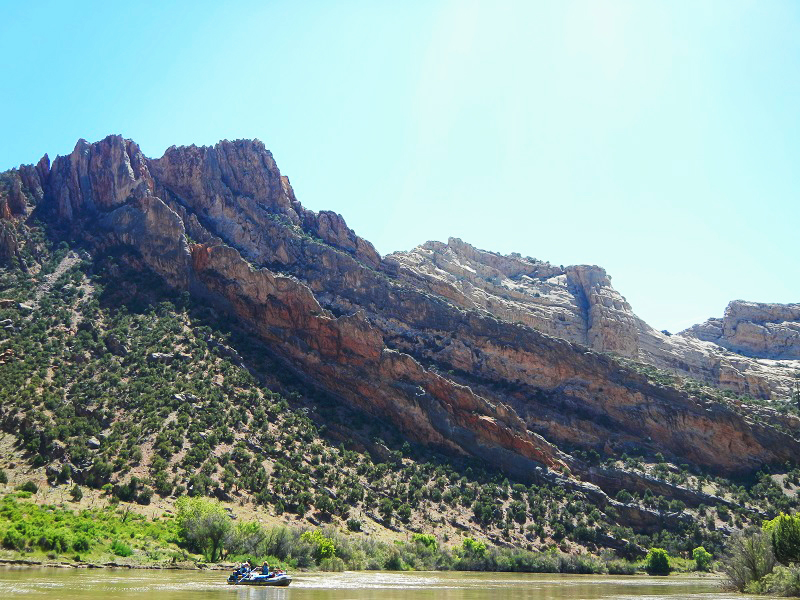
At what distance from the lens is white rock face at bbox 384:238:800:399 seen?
11425cm

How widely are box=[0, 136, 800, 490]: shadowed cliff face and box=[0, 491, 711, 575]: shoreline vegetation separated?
66.2 ft

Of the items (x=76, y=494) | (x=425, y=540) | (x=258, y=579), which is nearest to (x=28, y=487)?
(x=76, y=494)

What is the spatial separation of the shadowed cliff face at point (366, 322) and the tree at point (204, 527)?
37.3m

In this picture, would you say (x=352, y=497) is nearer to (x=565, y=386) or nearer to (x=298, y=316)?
Answer: (x=298, y=316)

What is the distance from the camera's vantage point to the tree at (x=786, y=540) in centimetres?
3769

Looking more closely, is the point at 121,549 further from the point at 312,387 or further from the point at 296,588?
the point at 312,387

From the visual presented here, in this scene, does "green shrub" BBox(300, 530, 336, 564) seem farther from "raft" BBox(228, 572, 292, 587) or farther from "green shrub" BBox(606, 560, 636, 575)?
"green shrub" BBox(606, 560, 636, 575)

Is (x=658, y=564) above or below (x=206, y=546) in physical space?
below

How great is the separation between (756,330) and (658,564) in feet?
324

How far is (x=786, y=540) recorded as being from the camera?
38031 millimetres

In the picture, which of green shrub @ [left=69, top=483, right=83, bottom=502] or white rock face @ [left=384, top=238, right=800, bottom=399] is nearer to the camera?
green shrub @ [left=69, top=483, right=83, bottom=502]

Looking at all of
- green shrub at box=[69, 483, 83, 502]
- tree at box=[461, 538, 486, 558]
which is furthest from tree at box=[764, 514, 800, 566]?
green shrub at box=[69, 483, 83, 502]

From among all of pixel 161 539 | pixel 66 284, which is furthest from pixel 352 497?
pixel 66 284

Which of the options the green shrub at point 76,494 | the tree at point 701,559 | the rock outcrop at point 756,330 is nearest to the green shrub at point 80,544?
the green shrub at point 76,494
